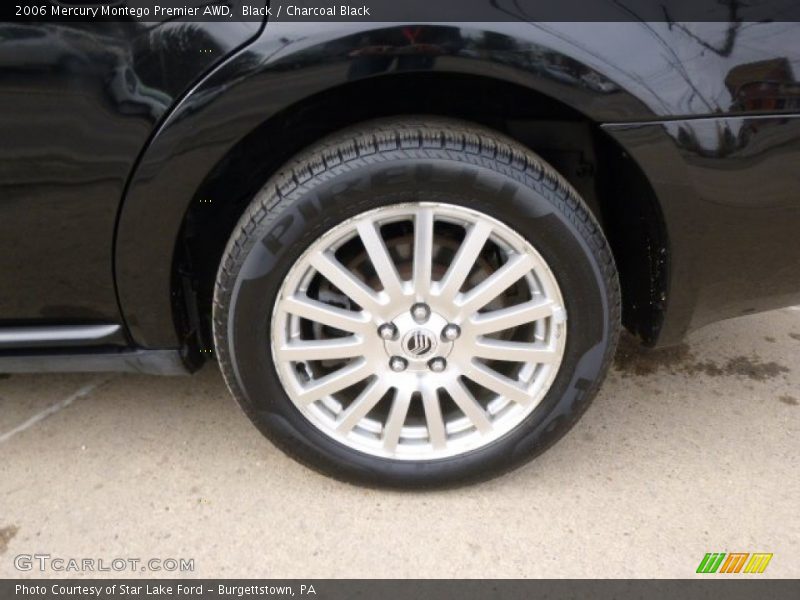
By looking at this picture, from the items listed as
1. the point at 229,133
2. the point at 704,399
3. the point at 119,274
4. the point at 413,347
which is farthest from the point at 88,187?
the point at 704,399

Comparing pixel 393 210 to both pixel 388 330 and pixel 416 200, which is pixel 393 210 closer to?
pixel 416 200

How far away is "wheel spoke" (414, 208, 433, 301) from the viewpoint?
63.0 inches

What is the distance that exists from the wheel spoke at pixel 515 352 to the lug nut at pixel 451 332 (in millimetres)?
66

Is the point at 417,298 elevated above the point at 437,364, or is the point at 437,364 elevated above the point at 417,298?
the point at 417,298

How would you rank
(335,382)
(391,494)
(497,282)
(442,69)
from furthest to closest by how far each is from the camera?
(391,494) < (335,382) < (497,282) < (442,69)

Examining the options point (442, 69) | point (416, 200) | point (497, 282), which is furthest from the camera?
point (497, 282)

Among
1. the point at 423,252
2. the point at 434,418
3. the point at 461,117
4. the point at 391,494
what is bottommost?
the point at 391,494

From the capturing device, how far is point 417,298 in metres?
1.67

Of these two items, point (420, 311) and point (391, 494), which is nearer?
point (420, 311)

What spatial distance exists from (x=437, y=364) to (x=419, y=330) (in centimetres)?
12

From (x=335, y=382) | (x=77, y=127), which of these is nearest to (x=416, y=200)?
(x=335, y=382)

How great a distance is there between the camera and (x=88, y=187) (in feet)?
5.04

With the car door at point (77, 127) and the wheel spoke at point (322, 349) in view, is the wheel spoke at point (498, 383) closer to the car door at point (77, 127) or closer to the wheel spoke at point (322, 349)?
the wheel spoke at point (322, 349)

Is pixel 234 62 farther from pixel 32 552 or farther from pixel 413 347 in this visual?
pixel 32 552
